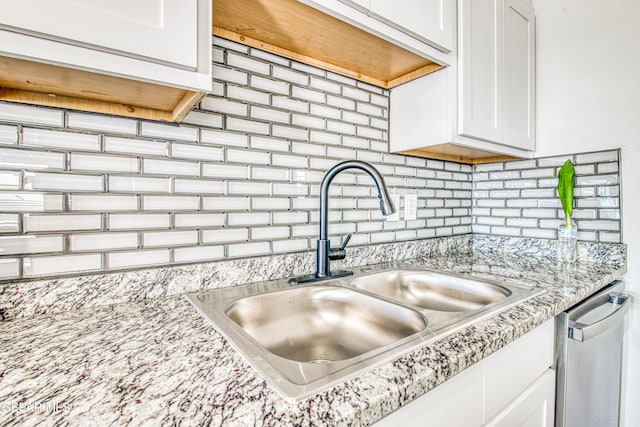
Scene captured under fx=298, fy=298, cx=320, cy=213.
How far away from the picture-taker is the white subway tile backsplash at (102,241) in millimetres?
765

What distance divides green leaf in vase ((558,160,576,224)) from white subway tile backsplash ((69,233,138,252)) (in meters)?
1.81

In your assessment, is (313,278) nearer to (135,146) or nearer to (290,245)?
(290,245)

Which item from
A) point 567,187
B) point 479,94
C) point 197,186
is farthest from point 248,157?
point 567,187

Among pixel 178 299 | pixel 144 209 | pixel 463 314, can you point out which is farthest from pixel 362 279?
pixel 144 209

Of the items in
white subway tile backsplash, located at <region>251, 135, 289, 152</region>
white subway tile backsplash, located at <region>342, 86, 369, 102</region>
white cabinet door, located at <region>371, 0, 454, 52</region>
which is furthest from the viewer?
white subway tile backsplash, located at <region>342, 86, 369, 102</region>

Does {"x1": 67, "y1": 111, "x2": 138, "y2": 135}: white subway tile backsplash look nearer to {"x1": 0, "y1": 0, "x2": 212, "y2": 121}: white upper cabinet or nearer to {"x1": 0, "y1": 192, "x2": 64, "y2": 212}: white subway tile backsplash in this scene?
{"x1": 0, "y1": 0, "x2": 212, "y2": 121}: white upper cabinet

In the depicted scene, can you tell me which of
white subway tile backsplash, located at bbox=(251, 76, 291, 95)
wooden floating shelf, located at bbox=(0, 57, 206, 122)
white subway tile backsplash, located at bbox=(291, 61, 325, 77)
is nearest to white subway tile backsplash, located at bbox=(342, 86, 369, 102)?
white subway tile backsplash, located at bbox=(291, 61, 325, 77)

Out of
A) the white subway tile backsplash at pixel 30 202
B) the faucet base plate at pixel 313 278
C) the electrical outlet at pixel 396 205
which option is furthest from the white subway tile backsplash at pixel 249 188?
the electrical outlet at pixel 396 205

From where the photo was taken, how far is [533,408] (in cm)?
79

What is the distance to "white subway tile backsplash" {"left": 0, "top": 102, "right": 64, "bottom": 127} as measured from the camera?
693 millimetres

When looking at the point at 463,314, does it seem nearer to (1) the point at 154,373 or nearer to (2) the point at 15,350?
(1) the point at 154,373

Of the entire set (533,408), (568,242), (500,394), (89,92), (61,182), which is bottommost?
(533,408)

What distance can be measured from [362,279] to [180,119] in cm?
79

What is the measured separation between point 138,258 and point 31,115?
16.7 inches
